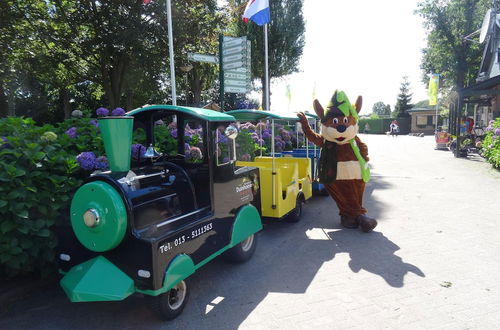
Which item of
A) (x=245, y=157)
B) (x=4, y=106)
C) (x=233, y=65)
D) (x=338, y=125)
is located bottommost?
(x=245, y=157)

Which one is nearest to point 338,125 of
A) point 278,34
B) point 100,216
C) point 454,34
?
point 100,216

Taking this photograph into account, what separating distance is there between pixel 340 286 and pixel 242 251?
1.22 meters

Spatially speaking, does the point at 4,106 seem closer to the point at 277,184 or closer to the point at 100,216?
the point at 277,184

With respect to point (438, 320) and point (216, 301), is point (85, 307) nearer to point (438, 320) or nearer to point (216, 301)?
point (216, 301)

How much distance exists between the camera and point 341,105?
17.7 ft

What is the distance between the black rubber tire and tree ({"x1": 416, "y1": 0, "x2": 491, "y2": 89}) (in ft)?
109

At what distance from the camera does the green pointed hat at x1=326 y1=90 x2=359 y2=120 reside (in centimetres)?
539

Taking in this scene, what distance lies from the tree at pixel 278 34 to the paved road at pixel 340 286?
18.6 metres

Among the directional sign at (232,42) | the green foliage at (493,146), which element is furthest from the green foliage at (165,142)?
the green foliage at (493,146)

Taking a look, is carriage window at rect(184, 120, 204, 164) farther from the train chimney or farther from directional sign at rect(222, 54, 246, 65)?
directional sign at rect(222, 54, 246, 65)

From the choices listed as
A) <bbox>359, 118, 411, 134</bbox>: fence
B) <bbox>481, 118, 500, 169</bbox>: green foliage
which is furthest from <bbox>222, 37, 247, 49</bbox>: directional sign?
<bbox>359, 118, 411, 134</bbox>: fence

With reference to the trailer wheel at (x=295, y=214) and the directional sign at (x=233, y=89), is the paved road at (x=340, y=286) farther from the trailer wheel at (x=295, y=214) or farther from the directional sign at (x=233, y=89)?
the directional sign at (x=233, y=89)

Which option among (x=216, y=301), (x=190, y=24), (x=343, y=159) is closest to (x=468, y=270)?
(x=343, y=159)

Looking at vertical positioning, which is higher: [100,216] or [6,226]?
[100,216]
